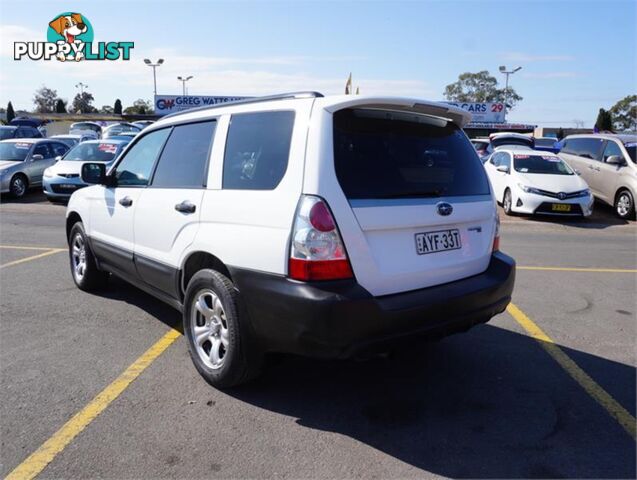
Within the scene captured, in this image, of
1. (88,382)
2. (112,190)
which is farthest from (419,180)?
(112,190)

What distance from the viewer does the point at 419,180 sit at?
3.26 meters

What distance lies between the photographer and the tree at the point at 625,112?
2938 inches

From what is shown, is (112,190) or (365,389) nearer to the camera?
(365,389)

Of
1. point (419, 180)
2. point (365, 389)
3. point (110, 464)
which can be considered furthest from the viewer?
point (365, 389)

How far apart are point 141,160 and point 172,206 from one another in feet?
3.21

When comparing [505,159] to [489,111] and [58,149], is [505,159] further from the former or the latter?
[489,111]

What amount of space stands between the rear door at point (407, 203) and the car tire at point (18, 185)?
13787 mm

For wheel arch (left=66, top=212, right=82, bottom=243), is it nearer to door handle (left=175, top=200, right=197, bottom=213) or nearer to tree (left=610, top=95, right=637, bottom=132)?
door handle (left=175, top=200, right=197, bottom=213)

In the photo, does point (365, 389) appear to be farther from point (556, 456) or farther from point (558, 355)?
point (558, 355)

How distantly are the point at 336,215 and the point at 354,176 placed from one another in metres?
0.30

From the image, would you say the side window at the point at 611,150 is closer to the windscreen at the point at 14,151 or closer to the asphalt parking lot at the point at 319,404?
the asphalt parking lot at the point at 319,404

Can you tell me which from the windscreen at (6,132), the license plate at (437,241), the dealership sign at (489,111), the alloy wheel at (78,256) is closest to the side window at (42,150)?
the windscreen at (6,132)

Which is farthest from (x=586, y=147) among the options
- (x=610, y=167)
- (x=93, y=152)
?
(x=93, y=152)

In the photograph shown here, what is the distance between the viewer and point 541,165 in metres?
12.8
